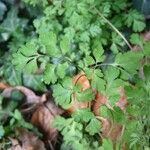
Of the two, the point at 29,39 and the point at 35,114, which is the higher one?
the point at 29,39

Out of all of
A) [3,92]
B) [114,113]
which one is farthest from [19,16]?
[114,113]

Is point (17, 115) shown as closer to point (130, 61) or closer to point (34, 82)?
point (34, 82)

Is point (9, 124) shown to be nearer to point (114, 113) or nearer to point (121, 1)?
point (114, 113)

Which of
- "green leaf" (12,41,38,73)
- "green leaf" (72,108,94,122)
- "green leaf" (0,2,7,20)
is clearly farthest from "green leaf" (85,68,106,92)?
"green leaf" (0,2,7,20)

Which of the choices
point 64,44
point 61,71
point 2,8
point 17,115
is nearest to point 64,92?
Result: point 61,71

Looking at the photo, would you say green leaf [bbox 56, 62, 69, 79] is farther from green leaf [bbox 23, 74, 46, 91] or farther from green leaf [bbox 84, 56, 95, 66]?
green leaf [bbox 23, 74, 46, 91]

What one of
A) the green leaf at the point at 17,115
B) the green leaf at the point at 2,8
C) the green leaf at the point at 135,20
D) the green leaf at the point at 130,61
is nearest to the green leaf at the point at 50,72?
the green leaf at the point at 130,61

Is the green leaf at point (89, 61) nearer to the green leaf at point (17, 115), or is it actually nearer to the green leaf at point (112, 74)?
the green leaf at point (112, 74)
